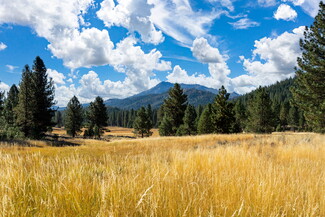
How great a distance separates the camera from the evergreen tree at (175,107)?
41750 mm

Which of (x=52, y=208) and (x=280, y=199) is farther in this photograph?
(x=280, y=199)

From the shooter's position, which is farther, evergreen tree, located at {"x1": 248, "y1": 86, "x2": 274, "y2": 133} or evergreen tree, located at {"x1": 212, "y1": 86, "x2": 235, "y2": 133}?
evergreen tree, located at {"x1": 248, "y1": 86, "x2": 274, "y2": 133}

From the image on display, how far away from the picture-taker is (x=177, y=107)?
42.9m

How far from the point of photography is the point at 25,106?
1031 inches

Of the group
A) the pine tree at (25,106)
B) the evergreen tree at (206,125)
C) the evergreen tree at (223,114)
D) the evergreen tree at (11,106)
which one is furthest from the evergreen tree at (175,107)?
the evergreen tree at (11,106)

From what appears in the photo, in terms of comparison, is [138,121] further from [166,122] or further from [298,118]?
[298,118]

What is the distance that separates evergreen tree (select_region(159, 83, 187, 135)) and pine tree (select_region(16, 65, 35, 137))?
24945 mm

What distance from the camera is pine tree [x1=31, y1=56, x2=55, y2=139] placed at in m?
26.6

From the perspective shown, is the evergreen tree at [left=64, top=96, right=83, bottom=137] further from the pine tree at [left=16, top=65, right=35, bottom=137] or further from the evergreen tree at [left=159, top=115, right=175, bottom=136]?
the evergreen tree at [left=159, top=115, right=175, bottom=136]

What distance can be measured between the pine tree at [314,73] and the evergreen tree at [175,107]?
25751 mm

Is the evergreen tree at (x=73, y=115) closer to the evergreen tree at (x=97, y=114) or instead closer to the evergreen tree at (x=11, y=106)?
the evergreen tree at (x=97, y=114)

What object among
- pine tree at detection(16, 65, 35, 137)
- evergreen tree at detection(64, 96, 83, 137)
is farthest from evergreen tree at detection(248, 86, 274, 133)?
evergreen tree at detection(64, 96, 83, 137)

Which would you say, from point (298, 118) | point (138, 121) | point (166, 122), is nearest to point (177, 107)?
point (166, 122)

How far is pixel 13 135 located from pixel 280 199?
2908 cm
